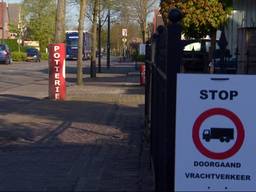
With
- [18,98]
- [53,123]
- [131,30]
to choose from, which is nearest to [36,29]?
[131,30]

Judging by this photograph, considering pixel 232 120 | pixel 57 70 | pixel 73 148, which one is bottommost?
pixel 73 148

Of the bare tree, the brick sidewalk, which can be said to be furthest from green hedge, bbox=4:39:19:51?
the brick sidewalk

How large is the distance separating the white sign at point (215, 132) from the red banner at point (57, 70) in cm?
1696

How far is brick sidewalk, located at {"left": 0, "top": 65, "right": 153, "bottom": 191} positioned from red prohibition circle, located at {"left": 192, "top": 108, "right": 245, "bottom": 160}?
10.0 ft

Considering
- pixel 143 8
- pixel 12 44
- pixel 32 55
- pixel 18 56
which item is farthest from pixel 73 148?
pixel 12 44

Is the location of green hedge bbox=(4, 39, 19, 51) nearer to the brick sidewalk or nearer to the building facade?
the brick sidewalk

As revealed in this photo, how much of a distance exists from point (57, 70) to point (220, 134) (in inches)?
678

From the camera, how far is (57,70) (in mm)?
22219

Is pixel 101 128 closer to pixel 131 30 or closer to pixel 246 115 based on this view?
pixel 246 115

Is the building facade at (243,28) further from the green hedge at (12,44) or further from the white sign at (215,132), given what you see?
the green hedge at (12,44)

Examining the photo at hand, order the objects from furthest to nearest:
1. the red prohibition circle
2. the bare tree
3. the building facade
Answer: the bare tree < the building facade < the red prohibition circle

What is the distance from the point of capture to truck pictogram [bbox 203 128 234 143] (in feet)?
17.3

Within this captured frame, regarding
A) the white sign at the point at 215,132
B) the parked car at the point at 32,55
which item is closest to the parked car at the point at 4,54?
the parked car at the point at 32,55

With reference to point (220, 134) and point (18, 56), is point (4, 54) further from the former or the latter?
point (220, 134)
